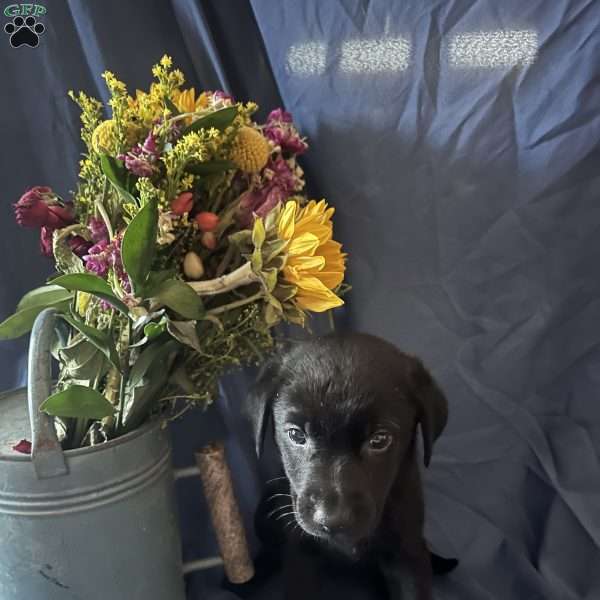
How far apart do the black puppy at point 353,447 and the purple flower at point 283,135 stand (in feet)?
0.87

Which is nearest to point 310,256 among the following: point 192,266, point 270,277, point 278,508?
point 270,277

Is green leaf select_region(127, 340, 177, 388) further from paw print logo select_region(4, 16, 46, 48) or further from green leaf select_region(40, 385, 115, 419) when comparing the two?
paw print logo select_region(4, 16, 46, 48)

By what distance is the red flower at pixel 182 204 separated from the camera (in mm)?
856

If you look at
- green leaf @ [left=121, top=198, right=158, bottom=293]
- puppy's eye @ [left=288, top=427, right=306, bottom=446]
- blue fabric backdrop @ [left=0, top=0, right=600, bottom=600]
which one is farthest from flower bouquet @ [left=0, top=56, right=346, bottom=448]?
blue fabric backdrop @ [left=0, top=0, right=600, bottom=600]

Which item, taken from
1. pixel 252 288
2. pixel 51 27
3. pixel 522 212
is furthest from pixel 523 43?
pixel 51 27

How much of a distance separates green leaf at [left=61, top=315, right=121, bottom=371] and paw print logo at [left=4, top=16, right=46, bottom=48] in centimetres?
54

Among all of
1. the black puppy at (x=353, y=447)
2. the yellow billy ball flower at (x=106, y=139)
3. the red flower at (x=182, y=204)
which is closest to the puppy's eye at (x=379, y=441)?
the black puppy at (x=353, y=447)

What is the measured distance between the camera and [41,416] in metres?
0.83

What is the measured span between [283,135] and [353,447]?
1.41ft

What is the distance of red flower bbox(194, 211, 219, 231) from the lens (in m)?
0.89

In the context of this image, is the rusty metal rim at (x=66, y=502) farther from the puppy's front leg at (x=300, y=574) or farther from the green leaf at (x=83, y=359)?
the puppy's front leg at (x=300, y=574)

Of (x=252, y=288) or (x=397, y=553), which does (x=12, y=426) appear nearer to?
(x=252, y=288)

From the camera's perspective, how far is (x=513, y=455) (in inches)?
48.3

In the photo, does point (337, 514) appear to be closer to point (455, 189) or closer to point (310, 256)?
point (310, 256)
